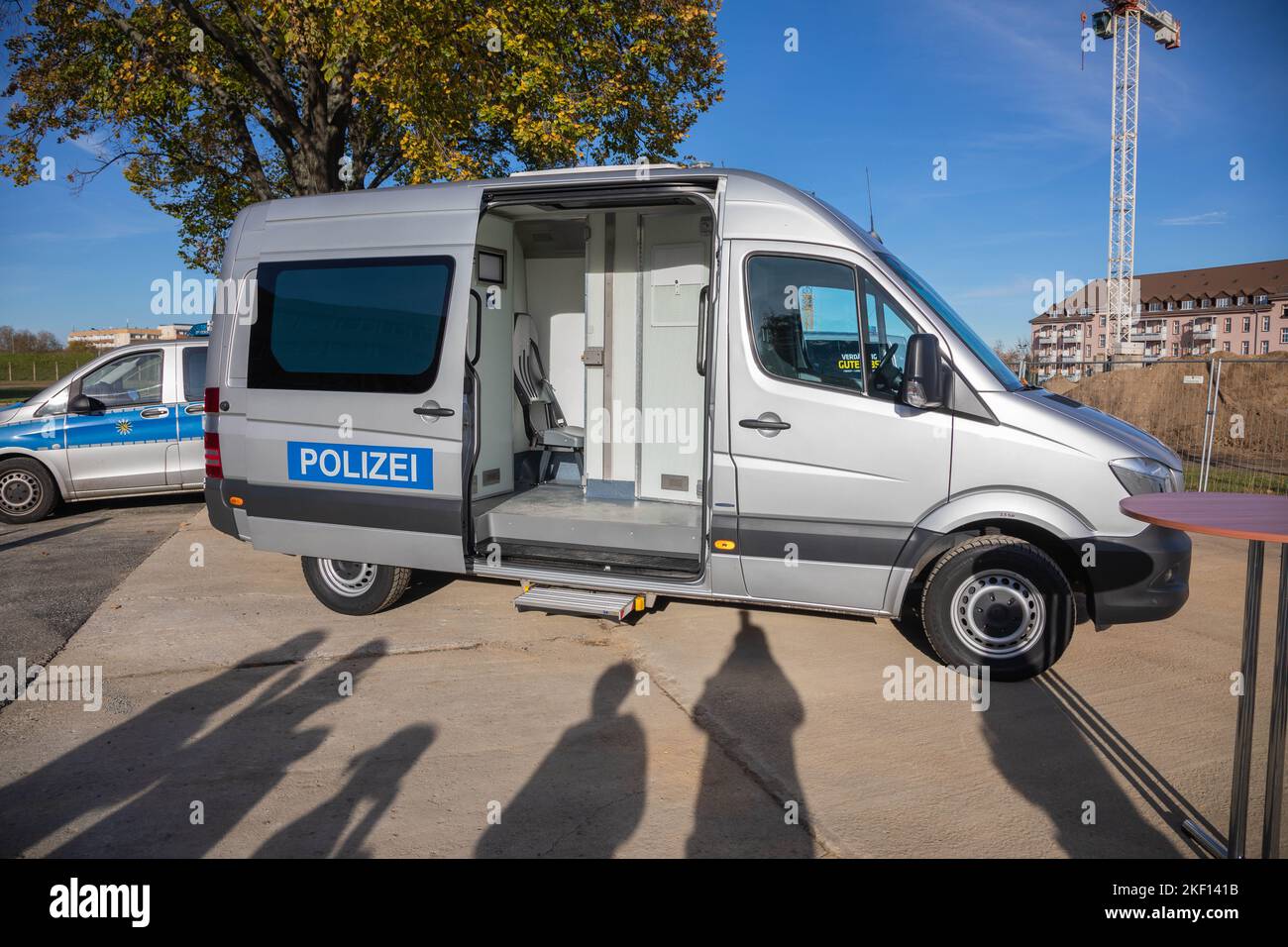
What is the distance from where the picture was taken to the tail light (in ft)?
19.7

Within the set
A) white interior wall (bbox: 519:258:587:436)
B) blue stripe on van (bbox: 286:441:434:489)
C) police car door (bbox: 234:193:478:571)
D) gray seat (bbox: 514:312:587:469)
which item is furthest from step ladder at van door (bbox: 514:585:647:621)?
white interior wall (bbox: 519:258:587:436)

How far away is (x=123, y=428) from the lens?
32.3 feet

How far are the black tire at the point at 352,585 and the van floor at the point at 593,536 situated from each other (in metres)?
0.76

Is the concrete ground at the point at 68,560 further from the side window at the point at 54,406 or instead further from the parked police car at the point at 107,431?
the side window at the point at 54,406

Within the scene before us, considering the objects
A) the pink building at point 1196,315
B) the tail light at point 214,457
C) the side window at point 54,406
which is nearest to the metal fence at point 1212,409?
the tail light at point 214,457

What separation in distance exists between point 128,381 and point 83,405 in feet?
1.69

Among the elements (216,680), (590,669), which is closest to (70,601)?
(216,680)

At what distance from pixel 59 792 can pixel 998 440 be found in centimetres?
460

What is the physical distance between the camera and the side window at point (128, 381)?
9930 millimetres

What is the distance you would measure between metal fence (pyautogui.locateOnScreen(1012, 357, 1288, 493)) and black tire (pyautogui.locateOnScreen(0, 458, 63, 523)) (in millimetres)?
12389

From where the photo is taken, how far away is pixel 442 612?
620cm

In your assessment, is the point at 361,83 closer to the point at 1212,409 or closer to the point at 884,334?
the point at 884,334

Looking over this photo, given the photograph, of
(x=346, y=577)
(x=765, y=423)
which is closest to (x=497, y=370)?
(x=346, y=577)
